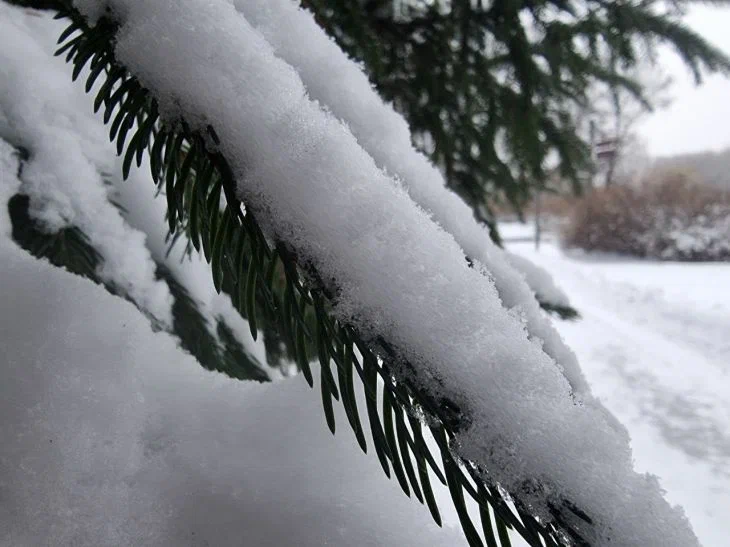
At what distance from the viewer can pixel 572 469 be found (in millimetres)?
224

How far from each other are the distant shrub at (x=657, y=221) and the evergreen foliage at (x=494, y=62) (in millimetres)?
8371

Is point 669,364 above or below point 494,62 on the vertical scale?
below

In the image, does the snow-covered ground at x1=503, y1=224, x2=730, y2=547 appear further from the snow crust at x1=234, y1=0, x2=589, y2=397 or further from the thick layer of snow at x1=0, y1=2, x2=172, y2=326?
the thick layer of snow at x1=0, y1=2, x2=172, y2=326

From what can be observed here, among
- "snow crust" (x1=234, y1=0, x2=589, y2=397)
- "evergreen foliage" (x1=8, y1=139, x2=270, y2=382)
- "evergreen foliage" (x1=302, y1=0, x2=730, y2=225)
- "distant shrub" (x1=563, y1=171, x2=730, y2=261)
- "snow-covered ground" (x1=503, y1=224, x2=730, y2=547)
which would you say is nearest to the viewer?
"snow crust" (x1=234, y1=0, x2=589, y2=397)

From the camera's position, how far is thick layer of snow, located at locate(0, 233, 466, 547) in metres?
0.31

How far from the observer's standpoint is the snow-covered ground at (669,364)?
2.55 metres

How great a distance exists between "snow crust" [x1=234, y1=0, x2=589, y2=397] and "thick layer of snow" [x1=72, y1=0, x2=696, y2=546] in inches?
3.1

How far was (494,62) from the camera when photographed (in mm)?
1615

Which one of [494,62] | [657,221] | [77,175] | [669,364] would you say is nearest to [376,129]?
[77,175]

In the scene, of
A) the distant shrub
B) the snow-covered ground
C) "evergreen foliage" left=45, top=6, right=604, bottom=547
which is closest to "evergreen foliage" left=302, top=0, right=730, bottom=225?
the snow-covered ground

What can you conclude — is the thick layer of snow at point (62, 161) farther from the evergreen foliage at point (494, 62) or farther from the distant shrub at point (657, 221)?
the distant shrub at point (657, 221)

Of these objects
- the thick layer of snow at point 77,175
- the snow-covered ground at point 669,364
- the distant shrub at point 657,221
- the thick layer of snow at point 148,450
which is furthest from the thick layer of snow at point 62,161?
the distant shrub at point 657,221

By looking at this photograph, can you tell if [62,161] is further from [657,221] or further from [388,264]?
[657,221]

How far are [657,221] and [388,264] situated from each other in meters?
11.5
